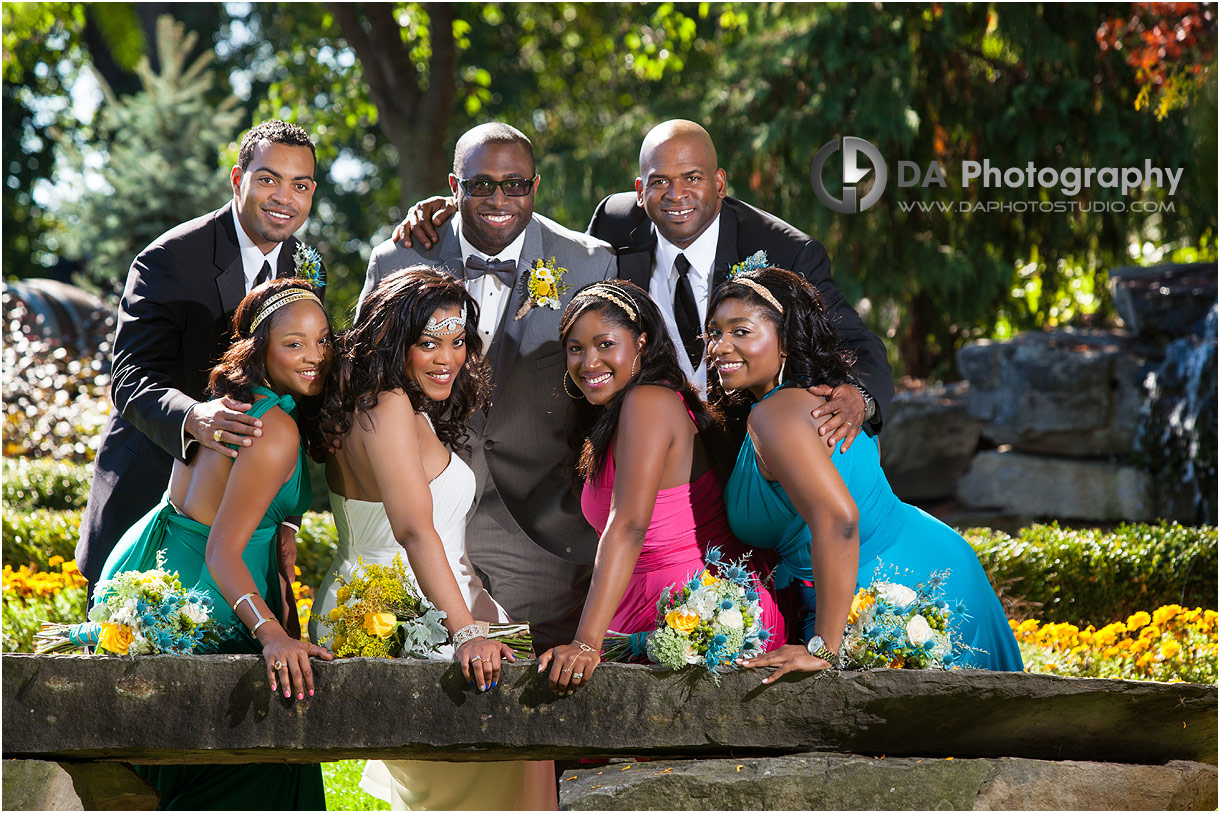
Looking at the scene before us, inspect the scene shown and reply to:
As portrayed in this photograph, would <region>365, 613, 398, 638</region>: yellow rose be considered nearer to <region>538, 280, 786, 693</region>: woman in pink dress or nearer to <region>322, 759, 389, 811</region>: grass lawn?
<region>538, 280, 786, 693</region>: woman in pink dress

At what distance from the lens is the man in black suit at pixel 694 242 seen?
4.22 meters

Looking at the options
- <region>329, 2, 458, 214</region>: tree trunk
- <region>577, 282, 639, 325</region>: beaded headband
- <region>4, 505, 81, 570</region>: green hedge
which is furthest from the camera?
<region>329, 2, 458, 214</region>: tree trunk

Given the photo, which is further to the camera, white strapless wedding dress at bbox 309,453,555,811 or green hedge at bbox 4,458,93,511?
green hedge at bbox 4,458,93,511

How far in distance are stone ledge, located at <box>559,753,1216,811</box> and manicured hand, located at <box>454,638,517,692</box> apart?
1.33 ft

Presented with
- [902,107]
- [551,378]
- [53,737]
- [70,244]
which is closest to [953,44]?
[902,107]

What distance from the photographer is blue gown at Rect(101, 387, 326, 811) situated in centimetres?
352

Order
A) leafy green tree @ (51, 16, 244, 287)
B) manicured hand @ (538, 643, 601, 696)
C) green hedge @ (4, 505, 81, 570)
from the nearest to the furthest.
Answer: manicured hand @ (538, 643, 601, 696) → green hedge @ (4, 505, 81, 570) → leafy green tree @ (51, 16, 244, 287)

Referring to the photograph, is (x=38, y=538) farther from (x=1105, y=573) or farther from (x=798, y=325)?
(x=1105, y=573)

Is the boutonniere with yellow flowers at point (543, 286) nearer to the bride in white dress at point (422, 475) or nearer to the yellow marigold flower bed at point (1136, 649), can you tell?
the bride in white dress at point (422, 475)

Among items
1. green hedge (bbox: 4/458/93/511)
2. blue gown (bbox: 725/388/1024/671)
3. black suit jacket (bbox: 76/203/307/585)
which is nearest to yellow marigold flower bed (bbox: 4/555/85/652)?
green hedge (bbox: 4/458/93/511)

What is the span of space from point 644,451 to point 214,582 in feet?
4.76

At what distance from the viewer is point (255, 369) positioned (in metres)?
3.51

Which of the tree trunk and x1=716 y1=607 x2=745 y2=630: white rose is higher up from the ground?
the tree trunk

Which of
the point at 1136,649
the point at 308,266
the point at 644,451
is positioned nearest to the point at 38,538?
the point at 308,266
